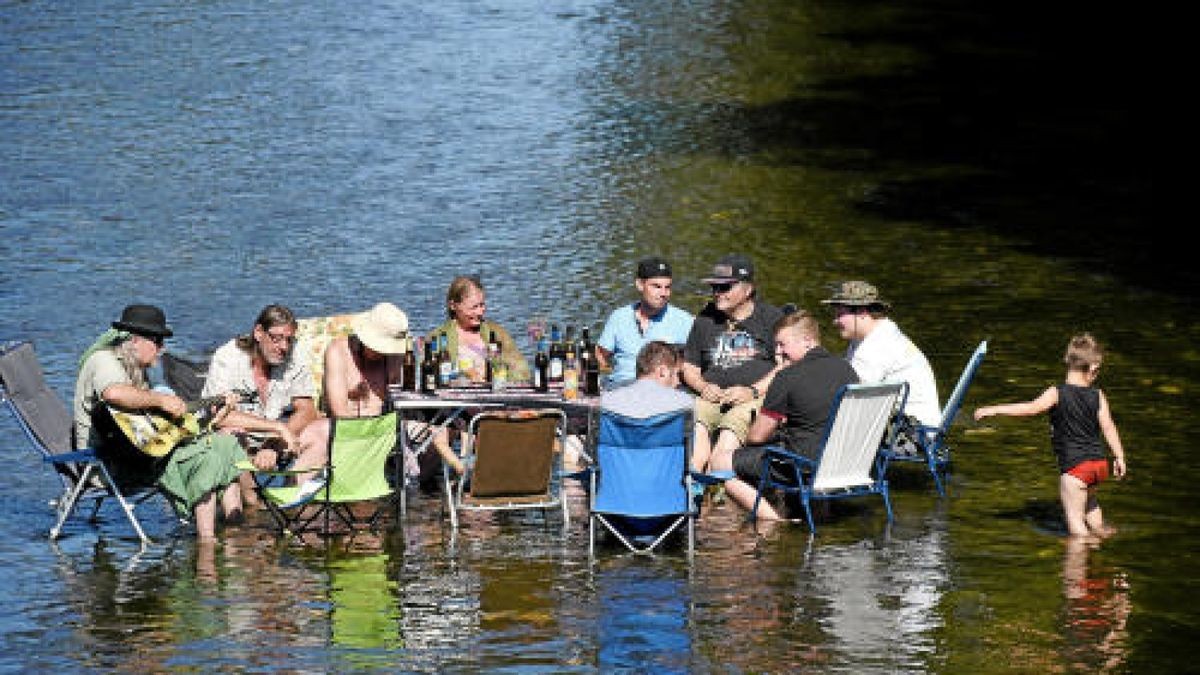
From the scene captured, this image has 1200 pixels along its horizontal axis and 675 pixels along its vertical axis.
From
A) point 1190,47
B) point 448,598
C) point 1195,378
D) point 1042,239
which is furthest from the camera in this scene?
point 1190,47

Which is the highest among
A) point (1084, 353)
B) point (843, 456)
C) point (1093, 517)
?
point (1084, 353)

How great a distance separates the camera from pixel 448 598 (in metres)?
11.4

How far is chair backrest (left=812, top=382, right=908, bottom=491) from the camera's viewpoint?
12430 mm

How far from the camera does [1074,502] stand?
1269 centimetres

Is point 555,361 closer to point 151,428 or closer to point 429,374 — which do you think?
point 429,374

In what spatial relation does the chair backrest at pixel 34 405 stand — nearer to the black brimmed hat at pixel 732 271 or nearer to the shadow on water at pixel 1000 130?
the black brimmed hat at pixel 732 271

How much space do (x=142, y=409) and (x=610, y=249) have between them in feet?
28.8

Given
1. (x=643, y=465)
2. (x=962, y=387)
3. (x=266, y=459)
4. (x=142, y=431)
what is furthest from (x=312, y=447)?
(x=962, y=387)

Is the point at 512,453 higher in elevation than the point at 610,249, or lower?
lower

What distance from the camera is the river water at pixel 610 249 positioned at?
36.0 feet

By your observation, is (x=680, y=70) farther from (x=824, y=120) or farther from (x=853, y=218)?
(x=853, y=218)

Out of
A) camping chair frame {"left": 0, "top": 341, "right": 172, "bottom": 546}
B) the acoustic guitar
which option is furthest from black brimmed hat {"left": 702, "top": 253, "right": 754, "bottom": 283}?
camping chair frame {"left": 0, "top": 341, "right": 172, "bottom": 546}

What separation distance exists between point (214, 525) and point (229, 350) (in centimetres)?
121

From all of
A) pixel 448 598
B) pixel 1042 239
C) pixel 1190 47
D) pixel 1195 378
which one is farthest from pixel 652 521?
pixel 1190 47
